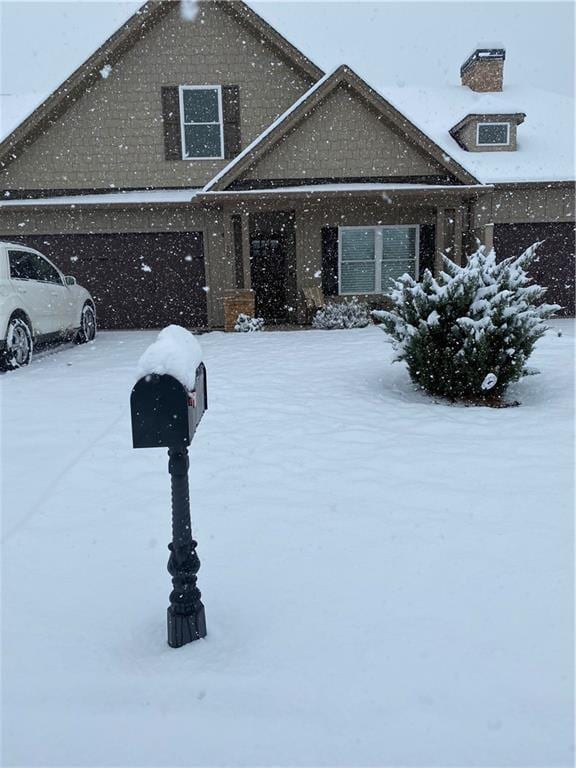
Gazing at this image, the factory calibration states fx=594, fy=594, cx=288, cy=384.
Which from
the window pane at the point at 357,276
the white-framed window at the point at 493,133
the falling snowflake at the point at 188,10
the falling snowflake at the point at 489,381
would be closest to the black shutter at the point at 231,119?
the falling snowflake at the point at 188,10

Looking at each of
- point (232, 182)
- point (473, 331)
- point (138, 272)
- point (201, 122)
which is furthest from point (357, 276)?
point (473, 331)

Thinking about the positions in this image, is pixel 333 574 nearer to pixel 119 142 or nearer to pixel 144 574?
pixel 144 574

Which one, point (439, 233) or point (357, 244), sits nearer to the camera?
point (439, 233)

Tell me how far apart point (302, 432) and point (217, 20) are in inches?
465

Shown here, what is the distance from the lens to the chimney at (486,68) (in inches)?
717

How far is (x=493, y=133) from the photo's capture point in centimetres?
1602

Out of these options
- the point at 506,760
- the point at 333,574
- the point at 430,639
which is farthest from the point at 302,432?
the point at 506,760

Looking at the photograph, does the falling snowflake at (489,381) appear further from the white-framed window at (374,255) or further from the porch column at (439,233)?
the white-framed window at (374,255)

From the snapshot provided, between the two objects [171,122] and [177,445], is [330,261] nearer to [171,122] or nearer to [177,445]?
[171,122]

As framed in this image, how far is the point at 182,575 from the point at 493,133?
54.5 feet

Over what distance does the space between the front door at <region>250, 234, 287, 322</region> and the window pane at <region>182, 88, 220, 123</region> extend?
3.02 m

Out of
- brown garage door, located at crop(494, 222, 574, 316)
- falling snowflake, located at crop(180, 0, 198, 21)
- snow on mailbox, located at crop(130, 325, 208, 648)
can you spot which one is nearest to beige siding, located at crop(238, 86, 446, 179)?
brown garage door, located at crop(494, 222, 574, 316)

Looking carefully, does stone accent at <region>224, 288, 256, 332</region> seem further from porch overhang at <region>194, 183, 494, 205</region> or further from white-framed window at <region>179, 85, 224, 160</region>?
white-framed window at <region>179, 85, 224, 160</region>

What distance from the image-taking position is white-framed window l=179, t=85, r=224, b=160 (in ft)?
44.5
